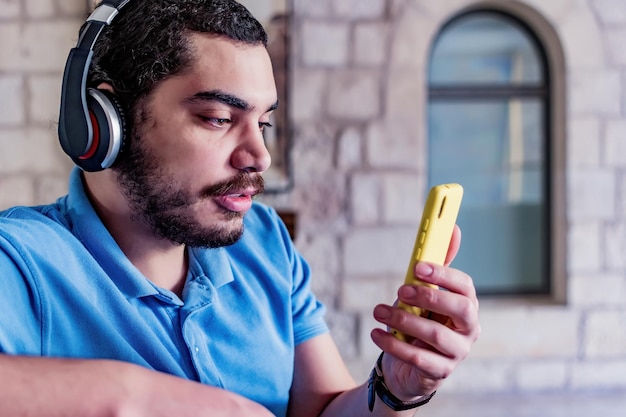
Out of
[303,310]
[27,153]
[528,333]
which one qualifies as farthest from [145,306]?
[528,333]

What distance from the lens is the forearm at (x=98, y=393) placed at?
679 mm

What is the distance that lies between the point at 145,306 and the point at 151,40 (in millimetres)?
354

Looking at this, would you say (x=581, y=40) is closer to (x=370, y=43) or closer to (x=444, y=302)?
(x=370, y=43)

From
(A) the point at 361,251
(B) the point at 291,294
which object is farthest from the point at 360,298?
(B) the point at 291,294

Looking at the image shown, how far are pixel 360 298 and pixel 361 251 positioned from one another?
0.63ft

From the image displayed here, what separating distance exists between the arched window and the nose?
2.19 metres

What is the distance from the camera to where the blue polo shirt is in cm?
85

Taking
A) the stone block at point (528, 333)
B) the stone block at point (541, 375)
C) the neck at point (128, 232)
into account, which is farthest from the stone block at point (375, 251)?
the neck at point (128, 232)

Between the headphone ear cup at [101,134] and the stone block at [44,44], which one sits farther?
the stone block at [44,44]

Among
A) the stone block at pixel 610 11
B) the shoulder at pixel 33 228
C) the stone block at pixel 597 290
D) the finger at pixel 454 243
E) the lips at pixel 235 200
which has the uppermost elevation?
the stone block at pixel 610 11

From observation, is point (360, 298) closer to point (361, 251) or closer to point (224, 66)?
point (361, 251)

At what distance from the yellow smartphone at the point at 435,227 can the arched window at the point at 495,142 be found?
7.43ft

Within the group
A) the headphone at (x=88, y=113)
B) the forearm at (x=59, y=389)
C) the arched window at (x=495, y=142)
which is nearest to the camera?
the forearm at (x=59, y=389)

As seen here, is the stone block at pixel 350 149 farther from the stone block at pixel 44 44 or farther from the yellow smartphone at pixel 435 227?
the yellow smartphone at pixel 435 227
